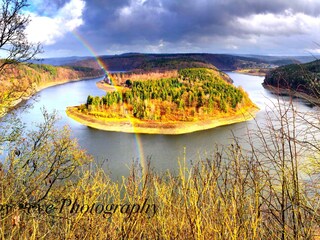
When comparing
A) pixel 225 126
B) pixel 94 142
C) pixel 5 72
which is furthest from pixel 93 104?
pixel 5 72

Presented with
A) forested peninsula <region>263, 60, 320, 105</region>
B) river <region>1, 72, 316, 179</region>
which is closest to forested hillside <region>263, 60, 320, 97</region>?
forested peninsula <region>263, 60, 320, 105</region>

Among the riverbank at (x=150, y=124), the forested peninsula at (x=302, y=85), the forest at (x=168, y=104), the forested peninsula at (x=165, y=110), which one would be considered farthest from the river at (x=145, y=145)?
the forested peninsula at (x=302, y=85)

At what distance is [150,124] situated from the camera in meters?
40.8

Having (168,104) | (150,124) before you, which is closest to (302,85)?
(150,124)

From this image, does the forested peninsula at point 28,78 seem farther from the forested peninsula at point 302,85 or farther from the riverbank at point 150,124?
the riverbank at point 150,124

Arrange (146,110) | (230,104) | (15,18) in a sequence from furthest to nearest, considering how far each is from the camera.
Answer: (230,104) → (146,110) → (15,18)

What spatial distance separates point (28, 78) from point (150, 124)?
32.0 metres

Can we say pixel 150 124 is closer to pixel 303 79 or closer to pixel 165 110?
pixel 165 110

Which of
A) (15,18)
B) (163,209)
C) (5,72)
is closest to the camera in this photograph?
(163,209)

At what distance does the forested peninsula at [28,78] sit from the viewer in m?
6.99

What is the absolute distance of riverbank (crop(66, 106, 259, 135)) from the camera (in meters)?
38.6

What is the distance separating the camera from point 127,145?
30.8 m

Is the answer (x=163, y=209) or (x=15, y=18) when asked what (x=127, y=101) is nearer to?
(x=15, y=18)

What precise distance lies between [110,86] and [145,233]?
282ft
